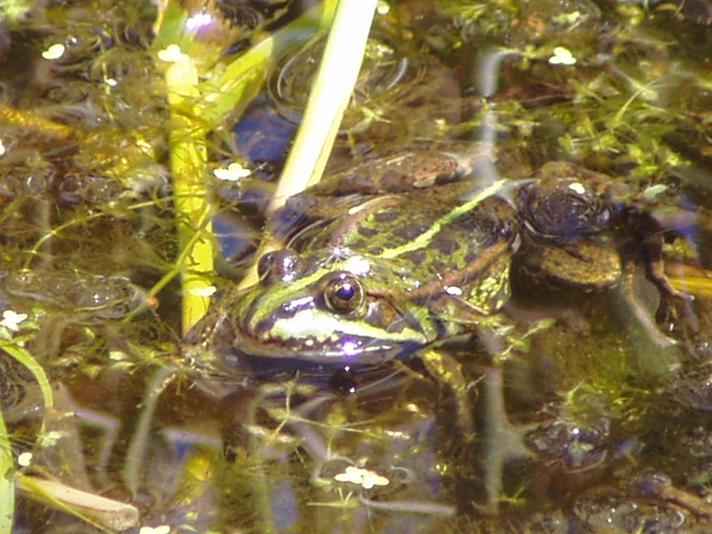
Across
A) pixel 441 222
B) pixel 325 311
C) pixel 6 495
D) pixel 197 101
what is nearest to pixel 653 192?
pixel 441 222

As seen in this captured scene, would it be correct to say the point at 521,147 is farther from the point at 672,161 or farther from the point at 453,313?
the point at 453,313

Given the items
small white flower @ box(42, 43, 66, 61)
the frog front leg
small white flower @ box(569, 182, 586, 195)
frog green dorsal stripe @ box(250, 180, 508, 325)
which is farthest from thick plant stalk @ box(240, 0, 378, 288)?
small white flower @ box(42, 43, 66, 61)

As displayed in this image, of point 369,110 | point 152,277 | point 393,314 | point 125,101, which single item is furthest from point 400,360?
point 125,101

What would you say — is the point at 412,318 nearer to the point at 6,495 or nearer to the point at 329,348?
the point at 329,348

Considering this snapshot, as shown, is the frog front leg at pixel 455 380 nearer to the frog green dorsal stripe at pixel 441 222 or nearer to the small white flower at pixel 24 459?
the frog green dorsal stripe at pixel 441 222

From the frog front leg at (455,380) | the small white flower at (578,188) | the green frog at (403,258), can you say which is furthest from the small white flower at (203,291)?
the small white flower at (578,188)

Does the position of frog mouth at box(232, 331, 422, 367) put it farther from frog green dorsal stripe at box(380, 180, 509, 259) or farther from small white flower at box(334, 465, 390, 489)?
small white flower at box(334, 465, 390, 489)
